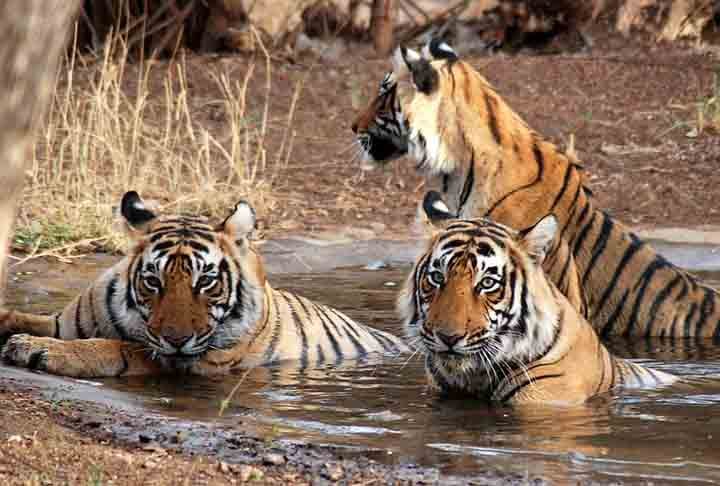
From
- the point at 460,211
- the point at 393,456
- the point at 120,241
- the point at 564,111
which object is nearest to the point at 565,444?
the point at 393,456

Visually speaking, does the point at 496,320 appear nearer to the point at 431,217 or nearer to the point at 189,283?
the point at 431,217

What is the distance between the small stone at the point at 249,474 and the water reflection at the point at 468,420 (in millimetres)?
561

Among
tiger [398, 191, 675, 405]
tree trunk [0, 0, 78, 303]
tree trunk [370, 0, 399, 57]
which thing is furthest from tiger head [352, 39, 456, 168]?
tree trunk [370, 0, 399, 57]

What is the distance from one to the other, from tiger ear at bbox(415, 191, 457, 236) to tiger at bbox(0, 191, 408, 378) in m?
0.71

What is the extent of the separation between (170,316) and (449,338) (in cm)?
112

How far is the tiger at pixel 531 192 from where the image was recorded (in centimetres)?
729

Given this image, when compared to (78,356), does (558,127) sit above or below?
above

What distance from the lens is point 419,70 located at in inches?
295

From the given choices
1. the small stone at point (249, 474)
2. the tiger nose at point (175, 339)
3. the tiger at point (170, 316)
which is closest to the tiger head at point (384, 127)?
the tiger at point (170, 316)

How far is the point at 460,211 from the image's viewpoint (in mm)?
7418

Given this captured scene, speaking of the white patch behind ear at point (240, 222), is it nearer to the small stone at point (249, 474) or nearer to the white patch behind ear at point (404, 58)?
the white patch behind ear at point (404, 58)

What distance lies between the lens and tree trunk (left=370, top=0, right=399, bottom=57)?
1366 cm

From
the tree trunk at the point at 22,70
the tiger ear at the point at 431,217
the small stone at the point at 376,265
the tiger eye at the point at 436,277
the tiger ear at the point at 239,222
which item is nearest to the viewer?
the tree trunk at the point at 22,70

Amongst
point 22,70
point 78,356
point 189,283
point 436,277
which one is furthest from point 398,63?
point 22,70
